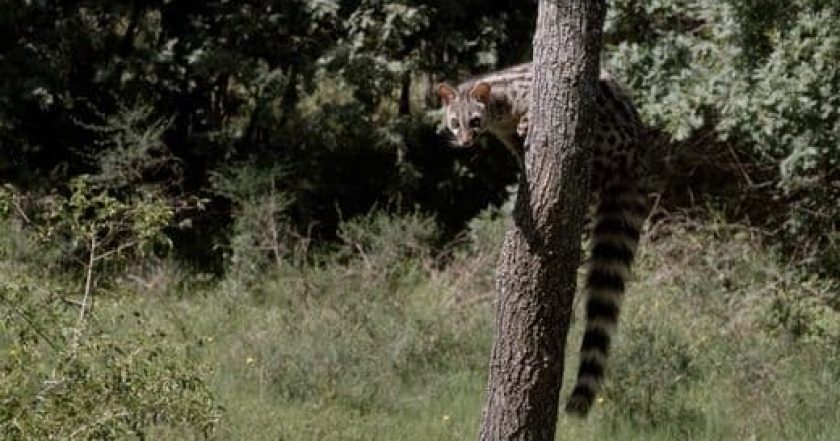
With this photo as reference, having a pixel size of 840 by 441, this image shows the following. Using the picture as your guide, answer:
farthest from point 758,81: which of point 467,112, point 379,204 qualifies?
point 379,204

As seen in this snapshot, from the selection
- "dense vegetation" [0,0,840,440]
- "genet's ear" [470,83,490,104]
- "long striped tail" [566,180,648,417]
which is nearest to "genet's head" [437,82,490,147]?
"genet's ear" [470,83,490,104]

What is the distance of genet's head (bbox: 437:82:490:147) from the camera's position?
338 inches

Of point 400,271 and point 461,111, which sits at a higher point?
point 461,111

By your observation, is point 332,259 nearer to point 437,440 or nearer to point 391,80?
point 391,80

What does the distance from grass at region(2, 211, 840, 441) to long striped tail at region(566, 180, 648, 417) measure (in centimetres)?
96

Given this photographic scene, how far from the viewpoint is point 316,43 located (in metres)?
13.3

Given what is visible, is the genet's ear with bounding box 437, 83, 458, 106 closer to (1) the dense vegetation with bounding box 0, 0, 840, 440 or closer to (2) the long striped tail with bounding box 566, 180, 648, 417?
(2) the long striped tail with bounding box 566, 180, 648, 417

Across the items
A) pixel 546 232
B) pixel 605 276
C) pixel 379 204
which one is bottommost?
pixel 379 204

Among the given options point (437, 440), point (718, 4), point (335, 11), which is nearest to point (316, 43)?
point (335, 11)

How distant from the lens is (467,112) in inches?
344

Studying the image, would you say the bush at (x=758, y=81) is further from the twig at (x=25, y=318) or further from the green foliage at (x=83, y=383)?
the twig at (x=25, y=318)

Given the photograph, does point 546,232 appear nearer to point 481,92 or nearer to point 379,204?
point 481,92

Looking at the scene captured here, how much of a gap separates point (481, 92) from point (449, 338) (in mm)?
2336

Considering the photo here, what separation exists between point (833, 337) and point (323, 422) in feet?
12.4
